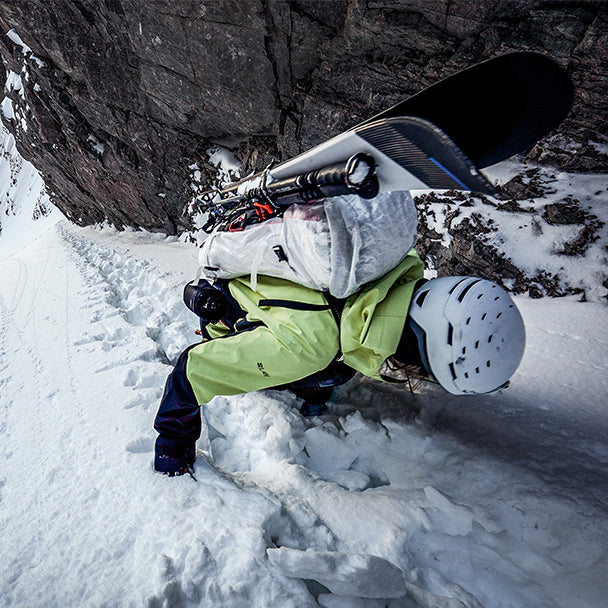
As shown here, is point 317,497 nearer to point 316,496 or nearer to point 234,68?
point 316,496

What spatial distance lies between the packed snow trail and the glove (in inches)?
2.1

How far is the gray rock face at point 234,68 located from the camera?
3272 millimetres

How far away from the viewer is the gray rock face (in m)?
3.27

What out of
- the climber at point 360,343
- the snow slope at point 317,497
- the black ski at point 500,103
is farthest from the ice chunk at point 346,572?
the black ski at point 500,103

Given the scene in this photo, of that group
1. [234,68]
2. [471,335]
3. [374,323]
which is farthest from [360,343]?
[234,68]

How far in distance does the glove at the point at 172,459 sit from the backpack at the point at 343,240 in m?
0.82

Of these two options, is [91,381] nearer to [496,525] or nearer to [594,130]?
[496,525]

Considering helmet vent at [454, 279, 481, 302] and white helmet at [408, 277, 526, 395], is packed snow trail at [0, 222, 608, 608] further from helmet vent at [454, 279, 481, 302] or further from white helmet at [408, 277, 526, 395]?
helmet vent at [454, 279, 481, 302]

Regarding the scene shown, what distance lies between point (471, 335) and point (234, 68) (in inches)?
239

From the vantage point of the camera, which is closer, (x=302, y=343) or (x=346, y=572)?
(x=346, y=572)

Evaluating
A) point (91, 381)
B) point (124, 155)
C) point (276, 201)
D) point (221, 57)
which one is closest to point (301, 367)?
point (276, 201)

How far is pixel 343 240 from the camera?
47.4 inches

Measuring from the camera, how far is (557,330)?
2391 millimetres

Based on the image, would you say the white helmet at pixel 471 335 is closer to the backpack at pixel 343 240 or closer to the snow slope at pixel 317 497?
the backpack at pixel 343 240
